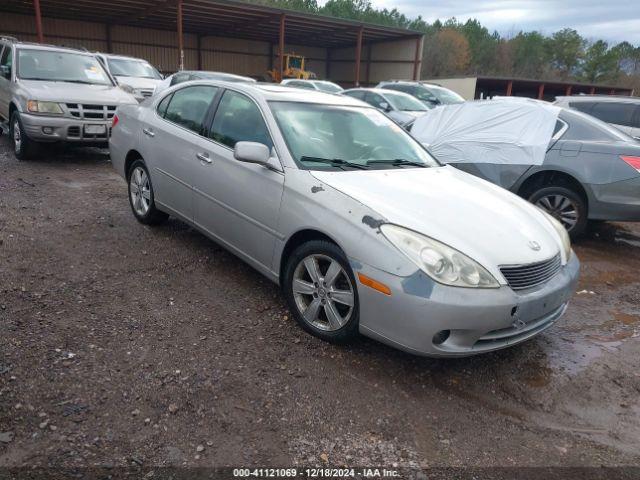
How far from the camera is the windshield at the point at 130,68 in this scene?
42.8 ft

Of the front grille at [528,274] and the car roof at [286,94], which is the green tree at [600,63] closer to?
the car roof at [286,94]

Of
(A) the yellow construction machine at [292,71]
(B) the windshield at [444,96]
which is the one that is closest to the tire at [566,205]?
(B) the windshield at [444,96]

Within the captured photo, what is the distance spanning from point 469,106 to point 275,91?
391 cm

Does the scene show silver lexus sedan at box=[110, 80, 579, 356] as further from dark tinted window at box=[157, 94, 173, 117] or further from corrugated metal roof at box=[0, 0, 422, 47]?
corrugated metal roof at box=[0, 0, 422, 47]

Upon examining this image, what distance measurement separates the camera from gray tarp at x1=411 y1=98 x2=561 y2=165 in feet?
20.2

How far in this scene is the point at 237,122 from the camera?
13.2ft

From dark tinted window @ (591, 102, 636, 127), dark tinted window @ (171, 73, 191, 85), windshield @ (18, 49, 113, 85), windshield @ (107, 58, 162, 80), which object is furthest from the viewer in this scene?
windshield @ (107, 58, 162, 80)

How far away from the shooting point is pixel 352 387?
114 inches

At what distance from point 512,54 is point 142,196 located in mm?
84801

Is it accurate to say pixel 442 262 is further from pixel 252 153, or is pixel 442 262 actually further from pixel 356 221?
pixel 252 153

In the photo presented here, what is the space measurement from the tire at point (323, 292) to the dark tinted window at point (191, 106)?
1750 millimetres

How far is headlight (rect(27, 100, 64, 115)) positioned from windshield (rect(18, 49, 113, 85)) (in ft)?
3.11

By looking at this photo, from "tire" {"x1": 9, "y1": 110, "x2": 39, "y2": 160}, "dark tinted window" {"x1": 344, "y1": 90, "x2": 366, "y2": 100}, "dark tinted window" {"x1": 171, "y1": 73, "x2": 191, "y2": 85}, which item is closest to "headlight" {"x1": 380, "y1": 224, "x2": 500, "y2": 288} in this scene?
"tire" {"x1": 9, "y1": 110, "x2": 39, "y2": 160}

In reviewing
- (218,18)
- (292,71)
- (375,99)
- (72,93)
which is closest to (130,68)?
(72,93)
